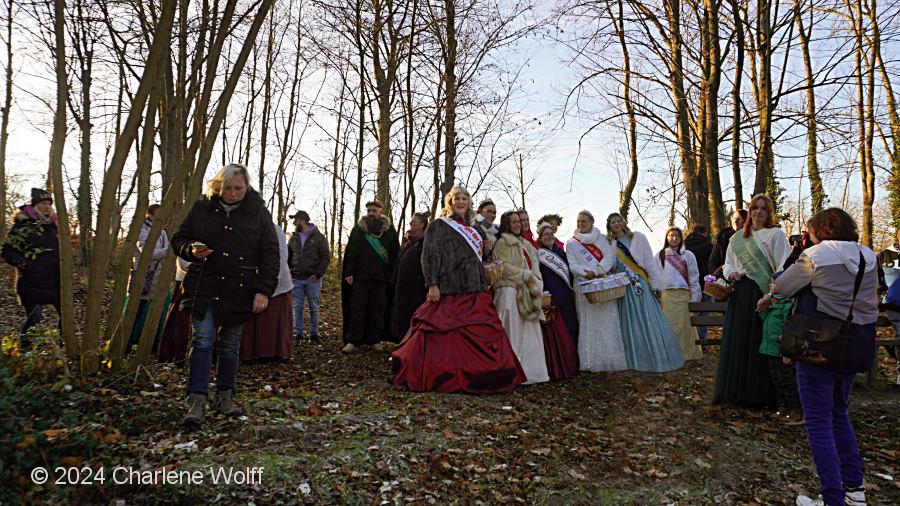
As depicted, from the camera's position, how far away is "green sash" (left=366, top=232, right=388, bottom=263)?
27.1 ft

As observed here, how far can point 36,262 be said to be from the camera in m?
6.16

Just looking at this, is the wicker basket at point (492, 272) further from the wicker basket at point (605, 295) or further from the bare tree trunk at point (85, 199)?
the bare tree trunk at point (85, 199)

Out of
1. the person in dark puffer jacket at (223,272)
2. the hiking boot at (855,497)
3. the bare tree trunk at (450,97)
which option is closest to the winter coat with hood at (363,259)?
the person in dark puffer jacket at (223,272)

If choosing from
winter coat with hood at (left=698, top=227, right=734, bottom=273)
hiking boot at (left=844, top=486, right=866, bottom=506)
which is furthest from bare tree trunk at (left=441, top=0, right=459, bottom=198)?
hiking boot at (left=844, top=486, right=866, bottom=506)

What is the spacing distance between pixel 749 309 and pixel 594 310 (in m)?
2.09

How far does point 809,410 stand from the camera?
→ 11.8 feet

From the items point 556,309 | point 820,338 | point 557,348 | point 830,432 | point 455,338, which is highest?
point 556,309

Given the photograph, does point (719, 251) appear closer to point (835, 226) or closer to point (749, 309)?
point (749, 309)

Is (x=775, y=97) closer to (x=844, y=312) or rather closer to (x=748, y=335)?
(x=748, y=335)

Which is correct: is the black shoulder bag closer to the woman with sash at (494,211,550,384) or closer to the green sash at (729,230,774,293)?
the green sash at (729,230,774,293)

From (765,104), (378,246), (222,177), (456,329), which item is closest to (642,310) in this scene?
(456,329)

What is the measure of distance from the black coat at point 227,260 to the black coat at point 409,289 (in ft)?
10.6

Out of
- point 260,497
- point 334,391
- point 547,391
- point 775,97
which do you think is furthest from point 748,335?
point 775,97

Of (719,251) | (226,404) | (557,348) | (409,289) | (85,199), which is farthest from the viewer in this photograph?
(85,199)
